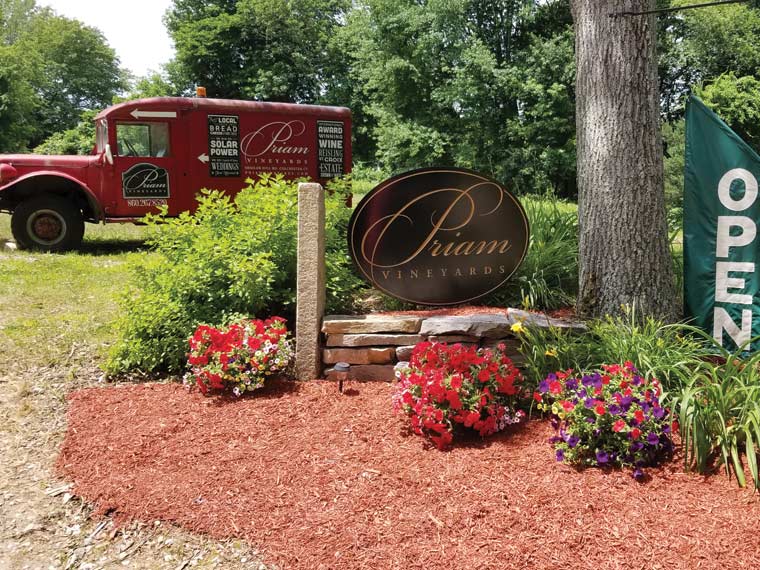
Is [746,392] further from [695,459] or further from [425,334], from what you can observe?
[425,334]

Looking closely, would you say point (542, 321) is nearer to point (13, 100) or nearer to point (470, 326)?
point (470, 326)

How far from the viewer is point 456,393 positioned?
2959 millimetres

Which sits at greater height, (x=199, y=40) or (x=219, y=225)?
(x=199, y=40)

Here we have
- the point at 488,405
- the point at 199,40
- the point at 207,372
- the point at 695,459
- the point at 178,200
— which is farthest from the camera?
the point at 199,40

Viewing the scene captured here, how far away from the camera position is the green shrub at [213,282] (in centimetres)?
406

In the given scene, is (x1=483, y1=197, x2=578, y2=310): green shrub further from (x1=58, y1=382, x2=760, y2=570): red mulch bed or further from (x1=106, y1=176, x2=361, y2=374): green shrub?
(x1=58, y1=382, x2=760, y2=570): red mulch bed

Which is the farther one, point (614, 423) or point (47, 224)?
point (47, 224)

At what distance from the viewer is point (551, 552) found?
7.04 feet

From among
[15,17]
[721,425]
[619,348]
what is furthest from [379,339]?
[15,17]

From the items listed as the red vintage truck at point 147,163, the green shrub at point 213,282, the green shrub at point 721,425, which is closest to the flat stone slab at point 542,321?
the green shrub at point 721,425

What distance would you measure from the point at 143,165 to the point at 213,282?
18.8 feet

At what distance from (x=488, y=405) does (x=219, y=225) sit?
2.55 meters

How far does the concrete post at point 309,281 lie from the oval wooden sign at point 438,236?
29 centimetres

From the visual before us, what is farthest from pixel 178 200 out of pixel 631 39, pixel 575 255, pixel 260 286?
pixel 631 39
